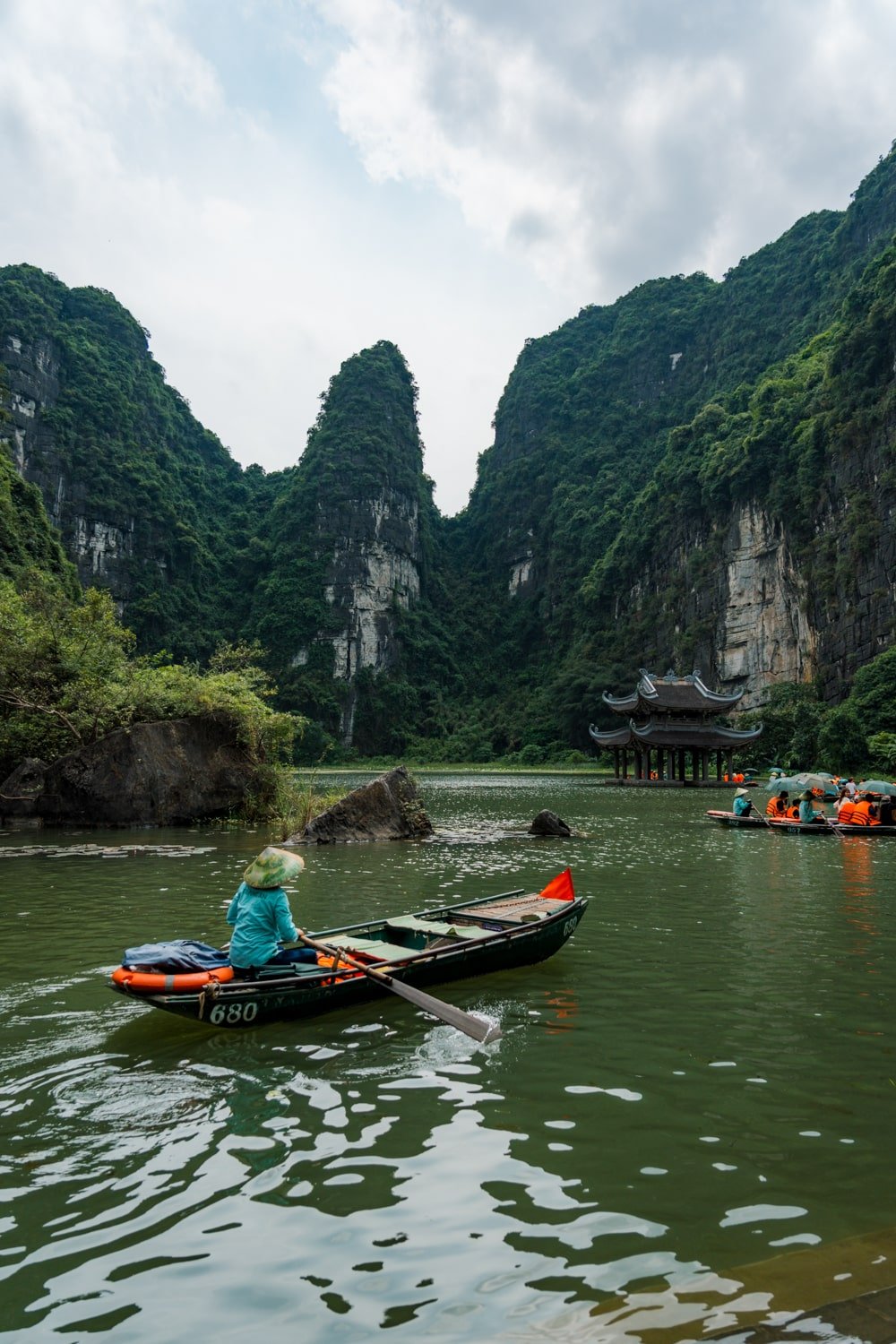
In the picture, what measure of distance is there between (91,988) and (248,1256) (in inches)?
164

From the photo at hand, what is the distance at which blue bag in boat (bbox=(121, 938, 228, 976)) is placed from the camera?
5.80m

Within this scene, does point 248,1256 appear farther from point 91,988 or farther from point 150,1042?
point 91,988

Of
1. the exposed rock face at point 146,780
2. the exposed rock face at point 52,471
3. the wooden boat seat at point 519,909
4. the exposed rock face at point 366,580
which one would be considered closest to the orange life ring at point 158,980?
the wooden boat seat at point 519,909

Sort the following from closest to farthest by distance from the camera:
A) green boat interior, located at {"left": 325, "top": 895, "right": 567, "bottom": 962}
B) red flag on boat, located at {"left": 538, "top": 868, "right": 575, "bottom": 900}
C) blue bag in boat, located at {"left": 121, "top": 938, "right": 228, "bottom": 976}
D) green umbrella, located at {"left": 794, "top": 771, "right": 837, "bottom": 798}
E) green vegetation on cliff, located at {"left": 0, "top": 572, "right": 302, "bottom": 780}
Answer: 1. blue bag in boat, located at {"left": 121, "top": 938, "right": 228, "bottom": 976}
2. green boat interior, located at {"left": 325, "top": 895, "right": 567, "bottom": 962}
3. red flag on boat, located at {"left": 538, "top": 868, "right": 575, "bottom": 900}
4. green vegetation on cliff, located at {"left": 0, "top": 572, "right": 302, "bottom": 780}
5. green umbrella, located at {"left": 794, "top": 771, "right": 837, "bottom": 798}

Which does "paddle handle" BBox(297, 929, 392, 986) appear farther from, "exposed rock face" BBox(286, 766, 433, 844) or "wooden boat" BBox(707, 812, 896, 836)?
"wooden boat" BBox(707, 812, 896, 836)

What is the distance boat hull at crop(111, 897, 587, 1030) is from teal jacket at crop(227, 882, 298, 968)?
22 centimetres

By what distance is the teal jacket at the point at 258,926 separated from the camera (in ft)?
20.2

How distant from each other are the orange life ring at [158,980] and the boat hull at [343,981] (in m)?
0.04

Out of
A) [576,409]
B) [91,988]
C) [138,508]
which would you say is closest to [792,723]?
[91,988]

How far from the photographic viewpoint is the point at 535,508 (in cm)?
10475

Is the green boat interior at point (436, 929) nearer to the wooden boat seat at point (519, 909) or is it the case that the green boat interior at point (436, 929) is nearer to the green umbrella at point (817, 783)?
the wooden boat seat at point (519, 909)

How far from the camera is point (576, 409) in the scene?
106375mm

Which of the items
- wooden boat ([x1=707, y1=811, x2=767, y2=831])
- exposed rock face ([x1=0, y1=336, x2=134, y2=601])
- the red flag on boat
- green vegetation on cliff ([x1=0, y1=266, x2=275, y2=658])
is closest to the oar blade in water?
the red flag on boat

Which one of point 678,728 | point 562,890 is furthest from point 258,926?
point 678,728
